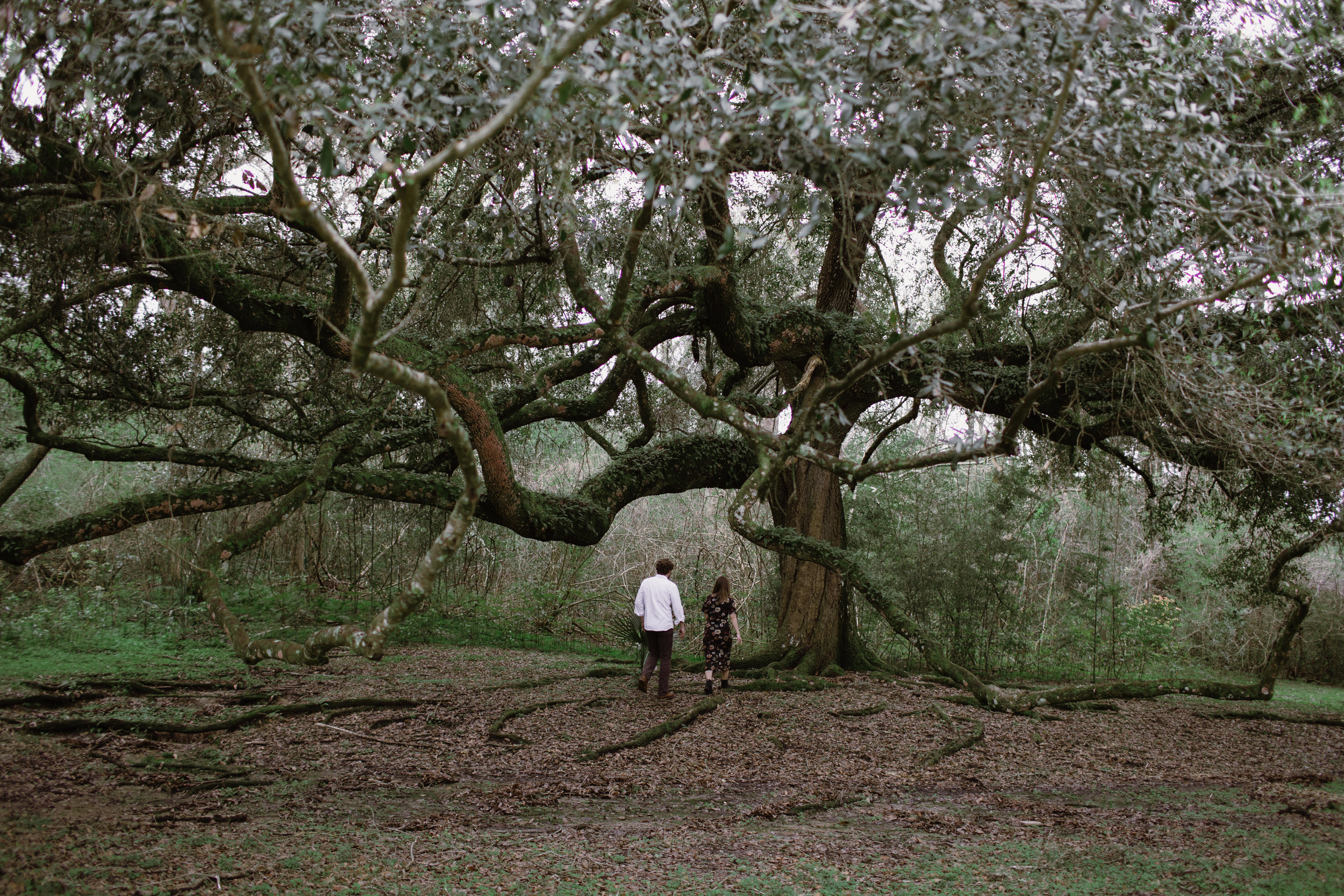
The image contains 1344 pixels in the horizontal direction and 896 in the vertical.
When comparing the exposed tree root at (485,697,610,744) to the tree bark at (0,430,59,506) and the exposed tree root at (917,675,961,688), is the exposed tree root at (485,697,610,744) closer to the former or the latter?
the exposed tree root at (917,675,961,688)

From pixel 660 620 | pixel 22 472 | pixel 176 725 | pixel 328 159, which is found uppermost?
pixel 328 159

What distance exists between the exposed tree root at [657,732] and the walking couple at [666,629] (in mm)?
584

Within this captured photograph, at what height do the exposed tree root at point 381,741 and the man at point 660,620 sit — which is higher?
the man at point 660,620

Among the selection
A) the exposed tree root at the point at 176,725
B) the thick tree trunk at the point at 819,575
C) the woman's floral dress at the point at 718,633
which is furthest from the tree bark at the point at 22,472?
the thick tree trunk at the point at 819,575

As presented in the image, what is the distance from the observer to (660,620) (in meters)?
7.62

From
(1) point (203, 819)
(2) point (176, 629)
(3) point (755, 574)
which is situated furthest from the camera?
(3) point (755, 574)

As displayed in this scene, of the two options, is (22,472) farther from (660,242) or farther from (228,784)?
(660,242)

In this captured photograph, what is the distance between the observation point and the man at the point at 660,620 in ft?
25.0

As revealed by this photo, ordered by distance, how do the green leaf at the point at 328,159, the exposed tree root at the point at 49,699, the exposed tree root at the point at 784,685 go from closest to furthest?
the green leaf at the point at 328,159 < the exposed tree root at the point at 49,699 < the exposed tree root at the point at 784,685

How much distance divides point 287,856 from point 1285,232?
465cm

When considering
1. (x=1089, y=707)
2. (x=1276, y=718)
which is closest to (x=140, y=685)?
(x=1089, y=707)

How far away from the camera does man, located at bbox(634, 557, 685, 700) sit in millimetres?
7625

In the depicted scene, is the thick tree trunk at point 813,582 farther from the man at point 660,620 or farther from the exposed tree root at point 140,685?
the exposed tree root at point 140,685

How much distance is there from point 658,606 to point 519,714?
1.54m
